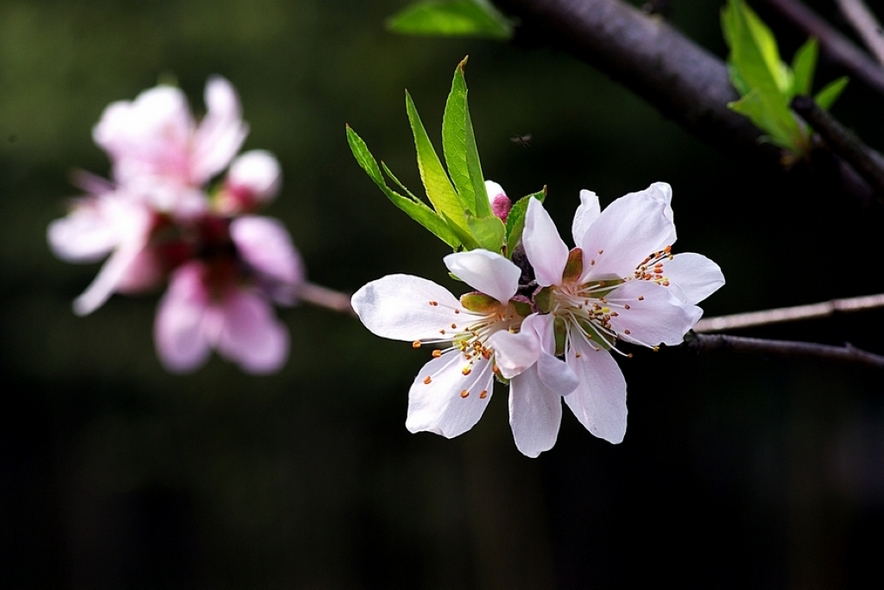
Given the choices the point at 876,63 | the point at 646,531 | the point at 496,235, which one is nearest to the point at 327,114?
the point at 646,531

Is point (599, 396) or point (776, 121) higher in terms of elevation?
point (776, 121)

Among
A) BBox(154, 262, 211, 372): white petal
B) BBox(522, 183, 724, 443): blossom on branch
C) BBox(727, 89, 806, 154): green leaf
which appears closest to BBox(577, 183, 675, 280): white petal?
BBox(522, 183, 724, 443): blossom on branch

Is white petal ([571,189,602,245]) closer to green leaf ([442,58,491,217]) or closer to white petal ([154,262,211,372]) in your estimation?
green leaf ([442,58,491,217])

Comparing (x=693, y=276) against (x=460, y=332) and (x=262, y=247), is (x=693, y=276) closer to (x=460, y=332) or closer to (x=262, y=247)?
(x=460, y=332)

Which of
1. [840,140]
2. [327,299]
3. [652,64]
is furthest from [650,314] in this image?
[327,299]

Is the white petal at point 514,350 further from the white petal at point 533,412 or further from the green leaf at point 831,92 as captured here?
the green leaf at point 831,92

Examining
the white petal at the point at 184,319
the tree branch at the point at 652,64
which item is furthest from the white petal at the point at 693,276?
the white petal at the point at 184,319

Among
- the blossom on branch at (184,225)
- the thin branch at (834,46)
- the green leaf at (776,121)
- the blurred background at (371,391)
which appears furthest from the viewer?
the blurred background at (371,391)
